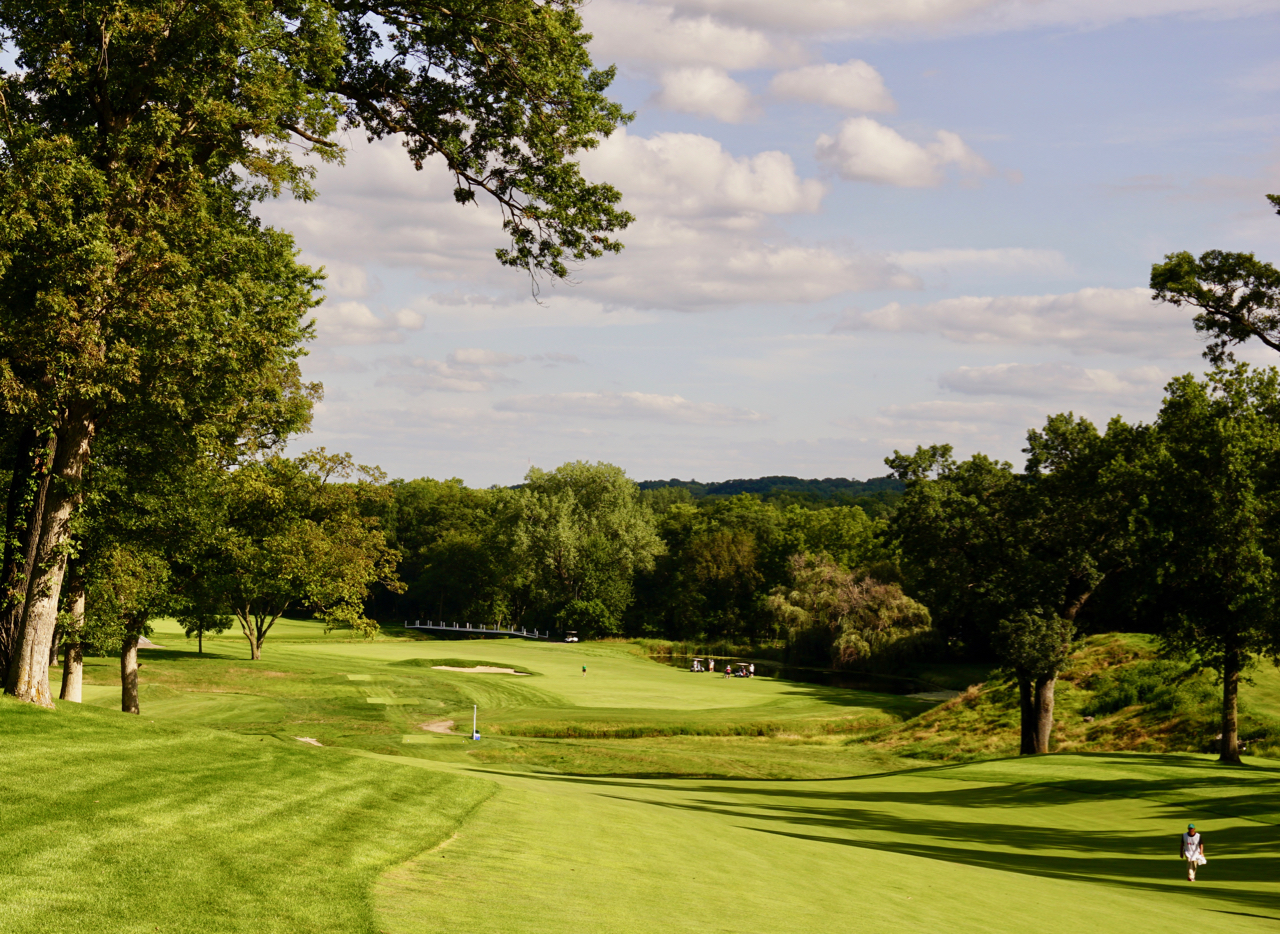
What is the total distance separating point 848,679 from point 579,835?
221 feet

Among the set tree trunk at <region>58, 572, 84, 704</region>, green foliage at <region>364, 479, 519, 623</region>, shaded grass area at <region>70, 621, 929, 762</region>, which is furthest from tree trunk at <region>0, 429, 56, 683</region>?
green foliage at <region>364, 479, 519, 623</region>

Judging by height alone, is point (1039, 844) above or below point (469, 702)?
above

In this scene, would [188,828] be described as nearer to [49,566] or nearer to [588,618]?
[49,566]

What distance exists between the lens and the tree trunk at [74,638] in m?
26.0

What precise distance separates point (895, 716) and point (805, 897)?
44857 millimetres

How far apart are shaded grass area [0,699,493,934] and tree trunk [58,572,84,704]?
8.68 meters

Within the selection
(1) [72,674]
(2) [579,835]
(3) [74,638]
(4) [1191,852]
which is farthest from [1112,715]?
(1) [72,674]

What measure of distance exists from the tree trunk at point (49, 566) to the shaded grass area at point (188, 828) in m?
1.16

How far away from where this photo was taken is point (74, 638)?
27812 millimetres

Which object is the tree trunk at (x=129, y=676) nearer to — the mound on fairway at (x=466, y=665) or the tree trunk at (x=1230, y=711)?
the mound on fairway at (x=466, y=665)

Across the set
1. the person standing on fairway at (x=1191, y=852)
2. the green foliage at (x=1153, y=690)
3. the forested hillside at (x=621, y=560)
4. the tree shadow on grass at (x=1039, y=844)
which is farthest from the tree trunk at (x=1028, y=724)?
the forested hillside at (x=621, y=560)

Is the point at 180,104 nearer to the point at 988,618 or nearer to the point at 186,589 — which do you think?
the point at 186,589

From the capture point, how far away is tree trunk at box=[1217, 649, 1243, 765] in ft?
121

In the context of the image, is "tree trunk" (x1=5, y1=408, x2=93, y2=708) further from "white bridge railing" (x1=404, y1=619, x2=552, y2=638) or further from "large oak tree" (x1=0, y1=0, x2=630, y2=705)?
"white bridge railing" (x1=404, y1=619, x2=552, y2=638)
